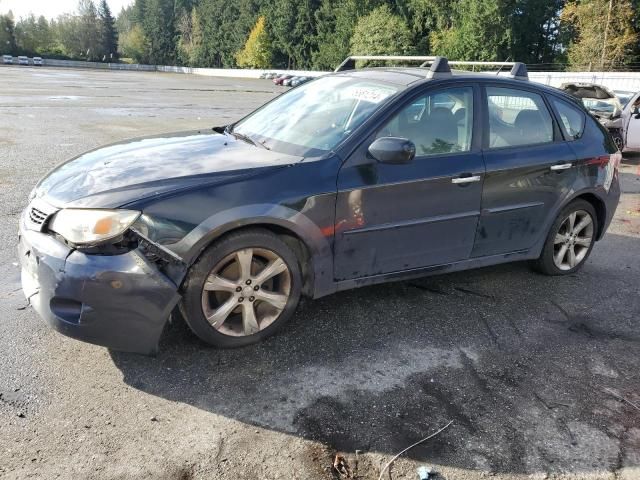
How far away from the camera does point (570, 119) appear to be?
189 inches

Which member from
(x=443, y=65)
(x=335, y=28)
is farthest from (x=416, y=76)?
(x=335, y=28)

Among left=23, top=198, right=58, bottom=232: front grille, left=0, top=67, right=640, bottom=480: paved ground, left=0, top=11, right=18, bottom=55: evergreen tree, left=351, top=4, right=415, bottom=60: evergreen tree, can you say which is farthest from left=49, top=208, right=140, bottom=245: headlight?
left=0, top=11, right=18, bottom=55: evergreen tree

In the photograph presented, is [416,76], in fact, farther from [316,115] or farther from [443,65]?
[316,115]

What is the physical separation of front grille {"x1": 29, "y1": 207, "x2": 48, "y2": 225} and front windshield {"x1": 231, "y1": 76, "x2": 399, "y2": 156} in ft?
4.95

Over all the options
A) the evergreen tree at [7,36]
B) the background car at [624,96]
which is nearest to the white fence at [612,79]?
the background car at [624,96]

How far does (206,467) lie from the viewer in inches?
97.3

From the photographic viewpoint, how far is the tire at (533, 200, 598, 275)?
15.8ft

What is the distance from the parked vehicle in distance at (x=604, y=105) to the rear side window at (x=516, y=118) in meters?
6.87

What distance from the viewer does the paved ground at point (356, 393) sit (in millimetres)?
2559

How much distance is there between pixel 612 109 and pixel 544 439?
425 inches

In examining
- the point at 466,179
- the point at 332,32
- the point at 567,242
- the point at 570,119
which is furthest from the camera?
the point at 332,32

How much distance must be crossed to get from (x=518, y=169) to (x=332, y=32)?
8472cm

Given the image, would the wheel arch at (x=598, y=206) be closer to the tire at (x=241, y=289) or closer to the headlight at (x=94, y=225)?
the tire at (x=241, y=289)

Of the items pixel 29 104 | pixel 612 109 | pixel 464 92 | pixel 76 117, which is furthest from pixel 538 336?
pixel 29 104
